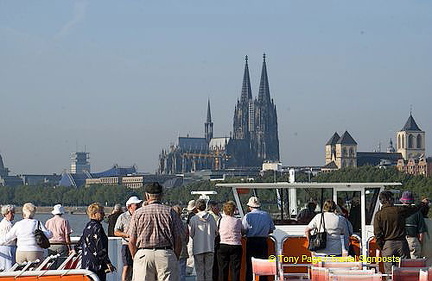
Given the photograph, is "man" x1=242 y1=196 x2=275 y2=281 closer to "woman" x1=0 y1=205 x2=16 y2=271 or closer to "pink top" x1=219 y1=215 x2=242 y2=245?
"pink top" x1=219 y1=215 x2=242 y2=245

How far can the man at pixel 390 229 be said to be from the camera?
1250 cm

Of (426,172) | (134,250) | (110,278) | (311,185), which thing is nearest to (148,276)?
(134,250)

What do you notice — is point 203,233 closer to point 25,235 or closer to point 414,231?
point 25,235

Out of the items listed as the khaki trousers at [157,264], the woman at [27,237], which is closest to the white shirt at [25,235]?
the woman at [27,237]

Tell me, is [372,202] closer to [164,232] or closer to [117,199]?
[164,232]

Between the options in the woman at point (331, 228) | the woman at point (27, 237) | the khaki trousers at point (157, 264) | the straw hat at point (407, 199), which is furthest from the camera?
the straw hat at point (407, 199)

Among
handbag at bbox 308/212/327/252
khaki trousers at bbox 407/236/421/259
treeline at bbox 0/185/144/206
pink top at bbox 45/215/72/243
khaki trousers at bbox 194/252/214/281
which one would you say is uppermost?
pink top at bbox 45/215/72/243

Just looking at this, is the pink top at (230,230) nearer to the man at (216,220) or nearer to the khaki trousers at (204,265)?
the man at (216,220)

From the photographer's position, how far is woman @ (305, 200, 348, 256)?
41.9 feet

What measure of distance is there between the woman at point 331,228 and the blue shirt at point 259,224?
0.88 m

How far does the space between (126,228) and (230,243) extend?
1.42 metres

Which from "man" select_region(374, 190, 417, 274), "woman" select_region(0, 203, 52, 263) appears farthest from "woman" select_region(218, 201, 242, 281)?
"woman" select_region(0, 203, 52, 263)

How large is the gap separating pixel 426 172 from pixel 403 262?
164m

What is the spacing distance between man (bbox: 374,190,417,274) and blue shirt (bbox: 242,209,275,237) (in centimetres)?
157
